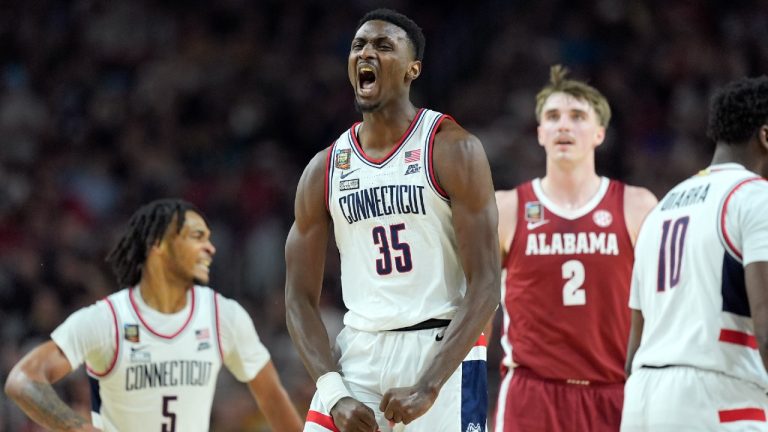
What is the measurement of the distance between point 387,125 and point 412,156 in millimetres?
213

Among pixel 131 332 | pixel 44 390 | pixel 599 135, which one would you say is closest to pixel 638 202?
pixel 599 135

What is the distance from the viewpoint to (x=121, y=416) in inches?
254

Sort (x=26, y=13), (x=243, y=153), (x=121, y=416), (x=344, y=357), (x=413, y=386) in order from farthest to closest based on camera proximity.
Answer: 1. (x=26, y=13)
2. (x=243, y=153)
3. (x=121, y=416)
4. (x=344, y=357)
5. (x=413, y=386)

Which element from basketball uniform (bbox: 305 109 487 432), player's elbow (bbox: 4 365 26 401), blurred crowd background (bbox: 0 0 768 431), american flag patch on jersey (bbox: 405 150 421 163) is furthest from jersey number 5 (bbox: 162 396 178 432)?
blurred crowd background (bbox: 0 0 768 431)

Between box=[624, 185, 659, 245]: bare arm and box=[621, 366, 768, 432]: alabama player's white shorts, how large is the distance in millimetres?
1959

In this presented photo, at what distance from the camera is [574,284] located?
655 cm

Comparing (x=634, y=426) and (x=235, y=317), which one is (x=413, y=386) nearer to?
(x=634, y=426)

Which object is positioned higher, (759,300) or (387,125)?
(387,125)

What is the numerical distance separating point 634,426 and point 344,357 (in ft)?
4.12

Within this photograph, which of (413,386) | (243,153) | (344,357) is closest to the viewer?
(413,386)

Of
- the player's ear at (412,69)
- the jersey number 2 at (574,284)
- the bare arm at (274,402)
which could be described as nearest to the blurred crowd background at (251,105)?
the bare arm at (274,402)

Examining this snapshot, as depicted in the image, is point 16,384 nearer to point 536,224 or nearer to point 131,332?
point 131,332

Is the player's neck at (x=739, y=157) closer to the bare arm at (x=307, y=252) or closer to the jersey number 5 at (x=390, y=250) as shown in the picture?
the jersey number 5 at (x=390, y=250)

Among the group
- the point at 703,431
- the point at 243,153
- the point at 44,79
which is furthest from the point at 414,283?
the point at 44,79
